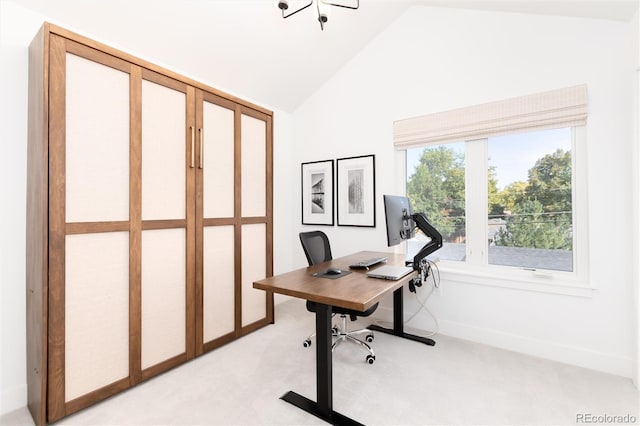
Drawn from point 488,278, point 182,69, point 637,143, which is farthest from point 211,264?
point 637,143

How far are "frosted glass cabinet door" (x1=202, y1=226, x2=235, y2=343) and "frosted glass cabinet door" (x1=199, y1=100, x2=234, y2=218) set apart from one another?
0.70 feet

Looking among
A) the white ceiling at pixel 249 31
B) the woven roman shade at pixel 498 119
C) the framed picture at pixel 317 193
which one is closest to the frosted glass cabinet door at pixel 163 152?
the white ceiling at pixel 249 31

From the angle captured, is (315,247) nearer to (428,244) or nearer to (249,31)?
(428,244)

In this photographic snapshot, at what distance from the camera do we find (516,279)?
2.68 metres

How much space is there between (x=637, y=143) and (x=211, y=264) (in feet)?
11.2

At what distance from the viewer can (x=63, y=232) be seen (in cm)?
178

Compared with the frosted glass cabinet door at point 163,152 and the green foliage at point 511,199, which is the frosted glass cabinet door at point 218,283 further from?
the green foliage at point 511,199

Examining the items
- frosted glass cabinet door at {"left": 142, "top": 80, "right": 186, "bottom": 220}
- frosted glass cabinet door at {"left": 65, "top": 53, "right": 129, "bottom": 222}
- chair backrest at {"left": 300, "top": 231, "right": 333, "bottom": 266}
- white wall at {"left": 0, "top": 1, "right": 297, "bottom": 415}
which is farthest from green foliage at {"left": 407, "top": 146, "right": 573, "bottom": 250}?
white wall at {"left": 0, "top": 1, "right": 297, "bottom": 415}

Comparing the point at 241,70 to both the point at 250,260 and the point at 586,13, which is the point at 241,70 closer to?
the point at 250,260

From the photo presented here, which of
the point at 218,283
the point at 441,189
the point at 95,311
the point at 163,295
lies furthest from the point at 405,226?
the point at 95,311

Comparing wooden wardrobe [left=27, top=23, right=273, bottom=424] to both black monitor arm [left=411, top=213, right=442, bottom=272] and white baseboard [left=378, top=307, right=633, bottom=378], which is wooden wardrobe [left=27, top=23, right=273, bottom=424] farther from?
white baseboard [left=378, top=307, right=633, bottom=378]

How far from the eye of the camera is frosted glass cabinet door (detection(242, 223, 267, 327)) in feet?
9.80

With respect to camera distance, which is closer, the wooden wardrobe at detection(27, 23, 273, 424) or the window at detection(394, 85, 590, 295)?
the wooden wardrobe at detection(27, 23, 273, 424)

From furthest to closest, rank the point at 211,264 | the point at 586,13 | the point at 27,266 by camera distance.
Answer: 1. the point at 211,264
2. the point at 586,13
3. the point at 27,266
